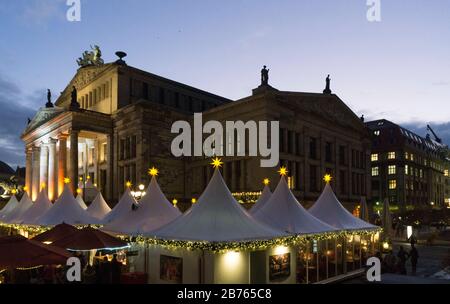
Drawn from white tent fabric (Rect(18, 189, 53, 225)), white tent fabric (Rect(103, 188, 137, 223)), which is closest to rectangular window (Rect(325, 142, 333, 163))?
white tent fabric (Rect(103, 188, 137, 223))

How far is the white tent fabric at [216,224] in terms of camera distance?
14664 millimetres

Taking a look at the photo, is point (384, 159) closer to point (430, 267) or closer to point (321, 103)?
point (321, 103)

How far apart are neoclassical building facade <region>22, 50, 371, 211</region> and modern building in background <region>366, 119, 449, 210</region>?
121ft

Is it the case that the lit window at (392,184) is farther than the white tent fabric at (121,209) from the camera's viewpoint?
Yes

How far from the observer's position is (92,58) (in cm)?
5722

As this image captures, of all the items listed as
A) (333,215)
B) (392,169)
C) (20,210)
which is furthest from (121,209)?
(392,169)

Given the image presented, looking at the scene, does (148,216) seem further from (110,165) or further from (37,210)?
(110,165)

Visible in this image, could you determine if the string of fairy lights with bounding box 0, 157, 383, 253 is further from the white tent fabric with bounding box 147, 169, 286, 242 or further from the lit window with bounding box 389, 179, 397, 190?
the lit window with bounding box 389, 179, 397, 190

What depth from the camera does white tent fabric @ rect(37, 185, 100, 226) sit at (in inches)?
1011

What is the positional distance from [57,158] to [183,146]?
16.2 m

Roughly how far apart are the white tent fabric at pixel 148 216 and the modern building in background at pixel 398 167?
72.7 metres

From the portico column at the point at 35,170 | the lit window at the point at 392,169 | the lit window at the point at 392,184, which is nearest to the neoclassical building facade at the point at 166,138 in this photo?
the portico column at the point at 35,170

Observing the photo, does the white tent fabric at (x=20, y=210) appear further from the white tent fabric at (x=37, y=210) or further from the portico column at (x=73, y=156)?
the portico column at (x=73, y=156)
